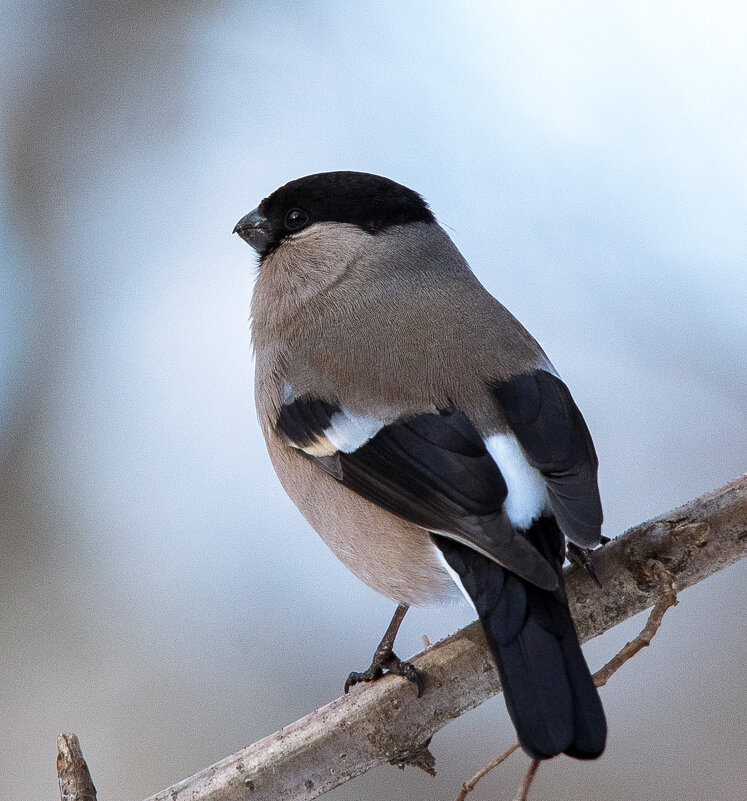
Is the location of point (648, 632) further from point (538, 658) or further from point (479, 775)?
point (479, 775)

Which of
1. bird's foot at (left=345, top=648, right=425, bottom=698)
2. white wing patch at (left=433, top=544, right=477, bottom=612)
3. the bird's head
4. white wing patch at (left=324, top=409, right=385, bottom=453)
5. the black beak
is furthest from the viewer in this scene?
the black beak

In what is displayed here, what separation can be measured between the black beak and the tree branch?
4.62ft

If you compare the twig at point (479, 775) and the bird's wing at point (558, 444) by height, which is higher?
the bird's wing at point (558, 444)

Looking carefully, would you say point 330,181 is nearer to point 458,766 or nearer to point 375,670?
point 375,670

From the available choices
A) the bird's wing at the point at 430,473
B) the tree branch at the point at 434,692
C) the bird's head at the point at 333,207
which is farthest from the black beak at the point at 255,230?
the tree branch at the point at 434,692

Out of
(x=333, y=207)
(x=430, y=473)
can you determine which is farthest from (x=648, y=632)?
(x=333, y=207)

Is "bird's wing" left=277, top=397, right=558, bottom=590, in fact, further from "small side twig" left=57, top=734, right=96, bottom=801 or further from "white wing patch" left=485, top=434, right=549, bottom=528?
"small side twig" left=57, top=734, right=96, bottom=801

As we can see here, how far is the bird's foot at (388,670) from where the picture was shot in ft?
6.94

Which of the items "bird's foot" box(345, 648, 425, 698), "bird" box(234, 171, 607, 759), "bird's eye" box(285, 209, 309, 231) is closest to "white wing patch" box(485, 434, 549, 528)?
"bird" box(234, 171, 607, 759)

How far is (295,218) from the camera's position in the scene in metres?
2.97

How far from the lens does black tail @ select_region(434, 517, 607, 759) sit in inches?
69.5

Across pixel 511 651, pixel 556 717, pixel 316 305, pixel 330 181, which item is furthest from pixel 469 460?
pixel 330 181

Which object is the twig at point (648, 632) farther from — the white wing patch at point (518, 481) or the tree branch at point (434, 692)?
the white wing patch at point (518, 481)

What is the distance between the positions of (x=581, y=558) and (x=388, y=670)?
0.51 metres
